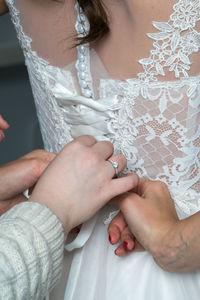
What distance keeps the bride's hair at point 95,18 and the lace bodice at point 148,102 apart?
0.03 meters

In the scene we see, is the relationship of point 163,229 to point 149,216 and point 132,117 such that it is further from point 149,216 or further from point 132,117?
point 132,117

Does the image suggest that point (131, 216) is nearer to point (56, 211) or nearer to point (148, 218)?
point (148, 218)

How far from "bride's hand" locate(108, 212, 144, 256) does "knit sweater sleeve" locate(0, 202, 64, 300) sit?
0.16 meters

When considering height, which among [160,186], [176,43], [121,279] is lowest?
[121,279]

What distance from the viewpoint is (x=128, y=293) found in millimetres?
709

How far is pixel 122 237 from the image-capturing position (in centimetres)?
77

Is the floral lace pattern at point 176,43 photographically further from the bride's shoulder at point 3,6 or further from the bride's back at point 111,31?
the bride's shoulder at point 3,6

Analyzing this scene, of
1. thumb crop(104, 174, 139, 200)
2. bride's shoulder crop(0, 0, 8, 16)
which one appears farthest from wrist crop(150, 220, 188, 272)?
bride's shoulder crop(0, 0, 8, 16)

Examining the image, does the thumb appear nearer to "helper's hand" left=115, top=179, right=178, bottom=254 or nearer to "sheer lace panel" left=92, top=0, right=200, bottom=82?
"helper's hand" left=115, top=179, right=178, bottom=254

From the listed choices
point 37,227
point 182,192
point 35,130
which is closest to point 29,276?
point 37,227

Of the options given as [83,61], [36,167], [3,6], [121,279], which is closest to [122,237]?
[121,279]

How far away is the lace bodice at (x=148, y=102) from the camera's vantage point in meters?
0.70

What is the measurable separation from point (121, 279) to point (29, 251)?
9.7 inches

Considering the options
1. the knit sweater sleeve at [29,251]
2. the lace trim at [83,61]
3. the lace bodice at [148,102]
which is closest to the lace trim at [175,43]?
the lace bodice at [148,102]
